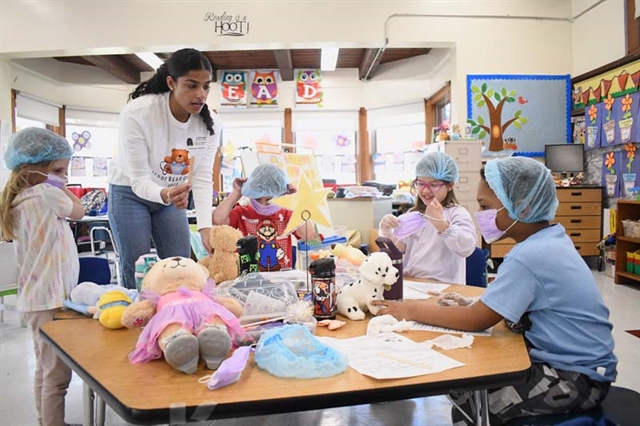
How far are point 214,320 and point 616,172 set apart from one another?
520 centimetres

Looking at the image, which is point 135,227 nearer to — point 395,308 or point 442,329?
point 395,308

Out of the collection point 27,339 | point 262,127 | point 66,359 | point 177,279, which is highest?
point 262,127

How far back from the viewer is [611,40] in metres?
4.64

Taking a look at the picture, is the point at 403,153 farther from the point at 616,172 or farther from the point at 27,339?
the point at 27,339

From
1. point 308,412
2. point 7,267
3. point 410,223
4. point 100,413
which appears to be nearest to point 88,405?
point 100,413

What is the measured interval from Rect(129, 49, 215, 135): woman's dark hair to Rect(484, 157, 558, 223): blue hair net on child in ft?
3.76

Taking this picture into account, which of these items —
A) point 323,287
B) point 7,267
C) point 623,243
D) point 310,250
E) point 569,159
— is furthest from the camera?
point 569,159

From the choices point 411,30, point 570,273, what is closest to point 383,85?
point 411,30

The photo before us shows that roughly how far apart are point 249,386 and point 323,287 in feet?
1.39

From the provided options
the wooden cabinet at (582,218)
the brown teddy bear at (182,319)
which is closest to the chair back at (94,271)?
the brown teddy bear at (182,319)

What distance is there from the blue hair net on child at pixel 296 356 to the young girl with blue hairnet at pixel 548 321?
36cm

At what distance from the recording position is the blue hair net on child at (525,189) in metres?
1.15

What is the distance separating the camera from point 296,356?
2.75 ft

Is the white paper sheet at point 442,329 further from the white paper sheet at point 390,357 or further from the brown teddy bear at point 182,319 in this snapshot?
the brown teddy bear at point 182,319
